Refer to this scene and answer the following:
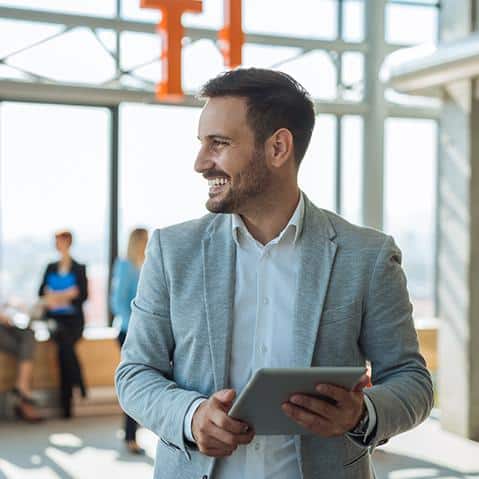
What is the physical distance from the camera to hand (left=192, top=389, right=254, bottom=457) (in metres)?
1.62

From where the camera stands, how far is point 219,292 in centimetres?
187

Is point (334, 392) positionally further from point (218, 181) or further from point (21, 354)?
point (21, 354)

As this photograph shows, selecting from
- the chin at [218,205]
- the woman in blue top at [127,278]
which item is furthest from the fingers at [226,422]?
the woman in blue top at [127,278]

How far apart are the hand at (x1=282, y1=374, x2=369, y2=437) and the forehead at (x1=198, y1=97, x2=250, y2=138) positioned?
606 mm

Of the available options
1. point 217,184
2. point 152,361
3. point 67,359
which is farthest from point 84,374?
point 217,184

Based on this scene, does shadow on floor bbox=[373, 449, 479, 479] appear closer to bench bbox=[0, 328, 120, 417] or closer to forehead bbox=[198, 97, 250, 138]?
bench bbox=[0, 328, 120, 417]

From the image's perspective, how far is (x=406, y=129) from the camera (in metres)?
10.6

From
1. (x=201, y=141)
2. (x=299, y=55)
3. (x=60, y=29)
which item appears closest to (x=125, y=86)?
(x=60, y=29)

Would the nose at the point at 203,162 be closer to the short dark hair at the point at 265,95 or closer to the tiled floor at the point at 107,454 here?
the short dark hair at the point at 265,95

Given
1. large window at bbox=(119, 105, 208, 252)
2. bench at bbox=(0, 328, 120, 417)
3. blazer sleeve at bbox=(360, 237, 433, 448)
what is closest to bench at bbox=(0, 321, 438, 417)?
bench at bbox=(0, 328, 120, 417)

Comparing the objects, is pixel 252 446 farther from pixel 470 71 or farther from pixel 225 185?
pixel 470 71

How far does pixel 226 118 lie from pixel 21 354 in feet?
21.0

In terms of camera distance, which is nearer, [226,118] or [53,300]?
[226,118]

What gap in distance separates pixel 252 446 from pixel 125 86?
7.68 meters
